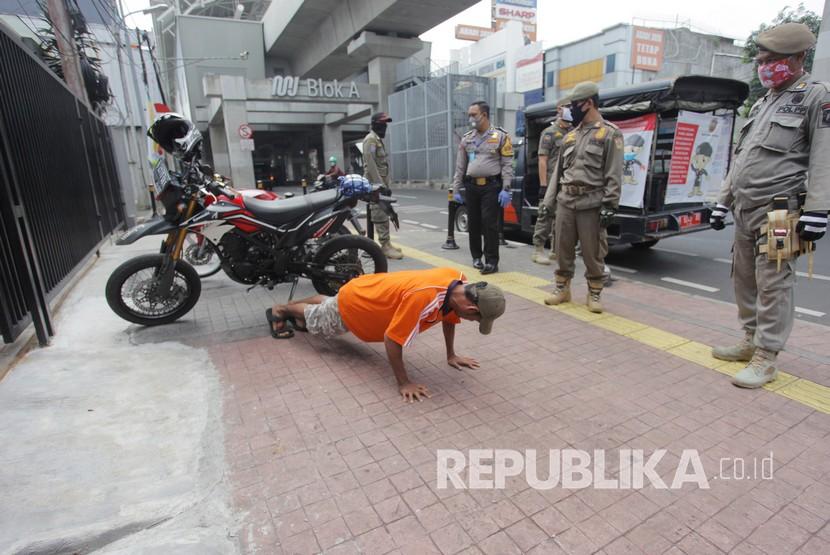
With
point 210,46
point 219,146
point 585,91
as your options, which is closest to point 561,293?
point 585,91

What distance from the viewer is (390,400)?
2.96 m

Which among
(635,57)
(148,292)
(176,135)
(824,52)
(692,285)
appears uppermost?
(635,57)

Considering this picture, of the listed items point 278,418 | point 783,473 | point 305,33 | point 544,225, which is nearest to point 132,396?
point 278,418

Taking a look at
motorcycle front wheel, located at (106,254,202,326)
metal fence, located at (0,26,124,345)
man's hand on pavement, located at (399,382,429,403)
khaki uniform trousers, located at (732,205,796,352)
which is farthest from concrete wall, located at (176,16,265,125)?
khaki uniform trousers, located at (732,205,796,352)

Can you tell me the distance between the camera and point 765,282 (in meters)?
2.99

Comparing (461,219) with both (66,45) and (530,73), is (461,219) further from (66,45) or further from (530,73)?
(530,73)

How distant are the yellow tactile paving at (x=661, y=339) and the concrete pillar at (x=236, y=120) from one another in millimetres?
18050

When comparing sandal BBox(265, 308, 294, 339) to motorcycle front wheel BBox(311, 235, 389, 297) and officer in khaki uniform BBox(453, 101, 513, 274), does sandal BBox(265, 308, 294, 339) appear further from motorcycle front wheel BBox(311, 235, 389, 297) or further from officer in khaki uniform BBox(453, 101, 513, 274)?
officer in khaki uniform BBox(453, 101, 513, 274)

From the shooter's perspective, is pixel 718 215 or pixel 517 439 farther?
pixel 718 215

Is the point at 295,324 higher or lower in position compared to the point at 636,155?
lower

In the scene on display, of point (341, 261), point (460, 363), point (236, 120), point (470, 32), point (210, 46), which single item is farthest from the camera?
point (470, 32)

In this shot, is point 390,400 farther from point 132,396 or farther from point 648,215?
point 648,215

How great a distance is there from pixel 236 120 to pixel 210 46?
14297 mm

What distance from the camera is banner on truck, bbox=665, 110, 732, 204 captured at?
252 inches
